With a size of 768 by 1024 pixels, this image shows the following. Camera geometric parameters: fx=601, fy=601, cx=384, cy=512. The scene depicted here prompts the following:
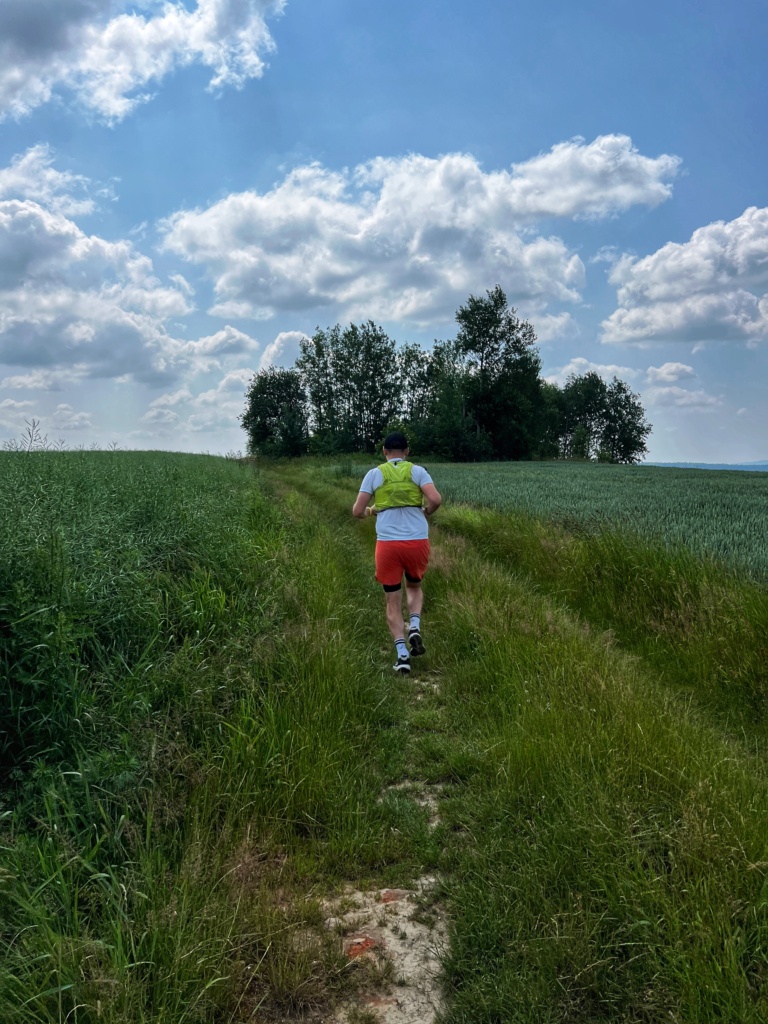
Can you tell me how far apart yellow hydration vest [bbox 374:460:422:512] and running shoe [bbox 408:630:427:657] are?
1327mm

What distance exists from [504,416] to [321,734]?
61.2 m

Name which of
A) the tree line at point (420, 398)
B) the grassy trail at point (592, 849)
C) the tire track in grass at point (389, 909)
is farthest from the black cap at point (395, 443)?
the tree line at point (420, 398)

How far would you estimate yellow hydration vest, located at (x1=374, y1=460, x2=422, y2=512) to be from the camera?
20.3 ft

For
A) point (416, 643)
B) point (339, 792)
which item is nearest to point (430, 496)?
point (416, 643)

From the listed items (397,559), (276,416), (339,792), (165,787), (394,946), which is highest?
(276,416)

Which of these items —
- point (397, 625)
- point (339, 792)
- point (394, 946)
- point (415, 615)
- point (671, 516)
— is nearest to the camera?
point (394, 946)

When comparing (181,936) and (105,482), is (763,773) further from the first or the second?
(105,482)

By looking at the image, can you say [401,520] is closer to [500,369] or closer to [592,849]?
[592,849]

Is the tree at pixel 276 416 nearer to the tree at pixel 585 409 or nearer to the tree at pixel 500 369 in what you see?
the tree at pixel 500 369

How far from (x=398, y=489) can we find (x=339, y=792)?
3265 mm

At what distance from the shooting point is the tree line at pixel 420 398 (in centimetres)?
6138

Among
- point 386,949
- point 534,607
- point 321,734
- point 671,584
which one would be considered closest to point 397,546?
point 534,607

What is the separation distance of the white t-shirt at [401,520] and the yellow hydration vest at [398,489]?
0.18 ft

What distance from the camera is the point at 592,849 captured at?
2.70 m
